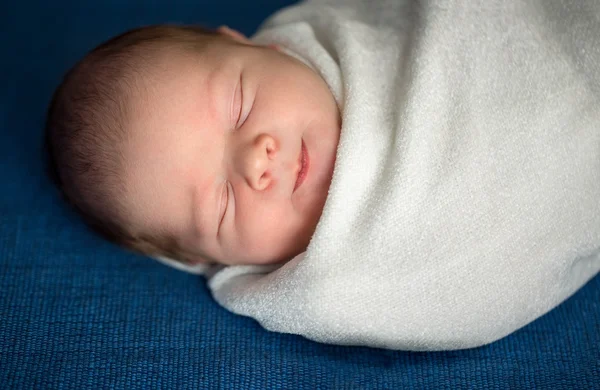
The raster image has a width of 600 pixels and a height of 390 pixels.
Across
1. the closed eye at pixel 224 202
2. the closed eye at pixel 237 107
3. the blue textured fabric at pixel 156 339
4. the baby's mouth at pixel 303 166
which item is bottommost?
the blue textured fabric at pixel 156 339

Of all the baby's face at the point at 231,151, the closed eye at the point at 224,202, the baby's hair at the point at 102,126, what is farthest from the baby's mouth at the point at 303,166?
the baby's hair at the point at 102,126

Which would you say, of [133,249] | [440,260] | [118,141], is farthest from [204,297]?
[440,260]

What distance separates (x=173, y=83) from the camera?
106 cm

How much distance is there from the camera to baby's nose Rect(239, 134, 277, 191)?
→ 1.01 metres

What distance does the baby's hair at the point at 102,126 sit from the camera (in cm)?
106

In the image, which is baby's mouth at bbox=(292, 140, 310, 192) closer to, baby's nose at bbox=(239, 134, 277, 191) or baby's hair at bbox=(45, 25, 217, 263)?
baby's nose at bbox=(239, 134, 277, 191)

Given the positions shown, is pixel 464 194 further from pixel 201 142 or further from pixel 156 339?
pixel 156 339

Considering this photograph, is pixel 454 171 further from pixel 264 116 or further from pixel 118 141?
pixel 118 141

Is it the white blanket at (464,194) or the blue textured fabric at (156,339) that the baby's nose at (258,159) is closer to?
the white blanket at (464,194)

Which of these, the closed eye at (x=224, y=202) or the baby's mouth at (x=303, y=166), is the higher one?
the baby's mouth at (x=303, y=166)

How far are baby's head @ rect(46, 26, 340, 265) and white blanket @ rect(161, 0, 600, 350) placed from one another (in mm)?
63

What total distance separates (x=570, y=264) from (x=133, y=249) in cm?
77

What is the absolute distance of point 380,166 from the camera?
3.49ft

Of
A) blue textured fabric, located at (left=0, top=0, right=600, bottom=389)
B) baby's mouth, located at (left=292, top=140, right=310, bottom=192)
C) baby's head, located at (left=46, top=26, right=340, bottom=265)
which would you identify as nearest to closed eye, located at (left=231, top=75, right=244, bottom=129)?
baby's head, located at (left=46, top=26, right=340, bottom=265)
